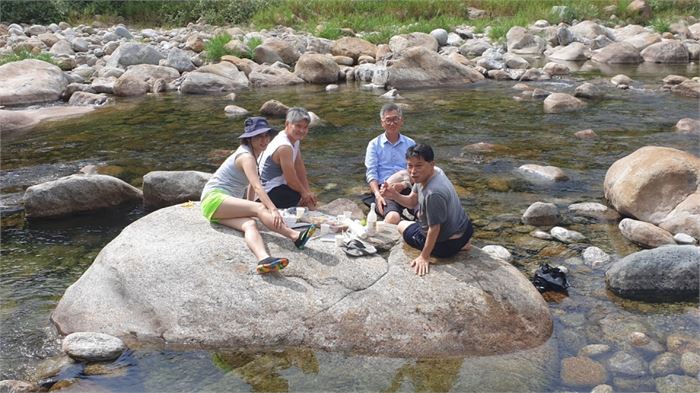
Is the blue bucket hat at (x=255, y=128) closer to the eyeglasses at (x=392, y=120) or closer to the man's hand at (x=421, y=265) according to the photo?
the eyeglasses at (x=392, y=120)

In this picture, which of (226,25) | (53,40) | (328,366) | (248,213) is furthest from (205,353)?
(226,25)

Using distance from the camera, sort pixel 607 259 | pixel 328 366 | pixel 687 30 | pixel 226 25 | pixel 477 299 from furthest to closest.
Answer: pixel 226 25 → pixel 687 30 → pixel 607 259 → pixel 477 299 → pixel 328 366

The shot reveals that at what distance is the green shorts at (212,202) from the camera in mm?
6570

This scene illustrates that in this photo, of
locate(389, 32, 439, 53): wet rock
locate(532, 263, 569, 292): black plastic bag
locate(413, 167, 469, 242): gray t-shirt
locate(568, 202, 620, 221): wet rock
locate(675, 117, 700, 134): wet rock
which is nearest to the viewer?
locate(413, 167, 469, 242): gray t-shirt

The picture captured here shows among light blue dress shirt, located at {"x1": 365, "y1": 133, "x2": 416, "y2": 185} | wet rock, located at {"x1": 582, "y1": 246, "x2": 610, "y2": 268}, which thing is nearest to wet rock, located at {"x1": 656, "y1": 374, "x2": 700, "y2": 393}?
wet rock, located at {"x1": 582, "y1": 246, "x2": 610, "y2": 268}

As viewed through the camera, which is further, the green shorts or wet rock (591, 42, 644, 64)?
wet rock (591, 42, 644, 64)

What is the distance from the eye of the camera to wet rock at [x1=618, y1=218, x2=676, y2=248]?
7613mm

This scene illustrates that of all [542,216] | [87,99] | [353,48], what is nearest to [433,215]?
[542,216]

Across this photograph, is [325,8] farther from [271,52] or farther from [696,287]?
[696,287]

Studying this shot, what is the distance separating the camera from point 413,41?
25.2m

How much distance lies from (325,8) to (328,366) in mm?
29815

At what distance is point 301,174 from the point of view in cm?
754

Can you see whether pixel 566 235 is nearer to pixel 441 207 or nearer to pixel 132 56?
pixel 441 207

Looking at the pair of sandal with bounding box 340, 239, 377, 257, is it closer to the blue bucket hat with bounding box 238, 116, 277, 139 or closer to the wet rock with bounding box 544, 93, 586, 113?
the blue bucket hat with bounding box 238, 116, 277, 139
